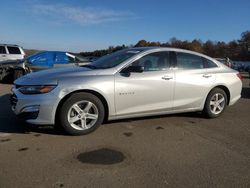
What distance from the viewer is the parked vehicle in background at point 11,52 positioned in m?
17.7

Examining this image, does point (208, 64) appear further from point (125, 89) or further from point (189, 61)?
point (125, 89)

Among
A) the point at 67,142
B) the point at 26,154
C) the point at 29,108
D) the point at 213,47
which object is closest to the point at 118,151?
the point at 67,142

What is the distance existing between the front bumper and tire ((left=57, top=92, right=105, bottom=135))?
163 mm

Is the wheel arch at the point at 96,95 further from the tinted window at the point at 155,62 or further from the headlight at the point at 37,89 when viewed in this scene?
the tinted window at the point at 155,62

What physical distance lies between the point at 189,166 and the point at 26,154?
7.24 feet

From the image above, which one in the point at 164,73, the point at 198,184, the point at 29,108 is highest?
the point at 164,73

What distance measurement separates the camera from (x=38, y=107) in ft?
16.6

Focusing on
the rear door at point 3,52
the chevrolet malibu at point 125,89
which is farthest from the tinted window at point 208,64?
the rear door at point 3,52

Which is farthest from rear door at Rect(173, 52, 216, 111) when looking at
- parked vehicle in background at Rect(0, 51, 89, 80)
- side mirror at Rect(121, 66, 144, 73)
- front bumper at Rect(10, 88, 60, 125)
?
parked vehicle in background at Rect(0, 51, 89, 80)

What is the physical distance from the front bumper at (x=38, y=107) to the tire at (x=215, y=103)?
3.29 m

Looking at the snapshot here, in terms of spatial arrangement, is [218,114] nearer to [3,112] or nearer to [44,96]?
[44,96]

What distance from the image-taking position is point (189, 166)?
4.11m

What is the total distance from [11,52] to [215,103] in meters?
14.1

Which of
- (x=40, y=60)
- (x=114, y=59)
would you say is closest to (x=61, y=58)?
(x=40, y=60)
